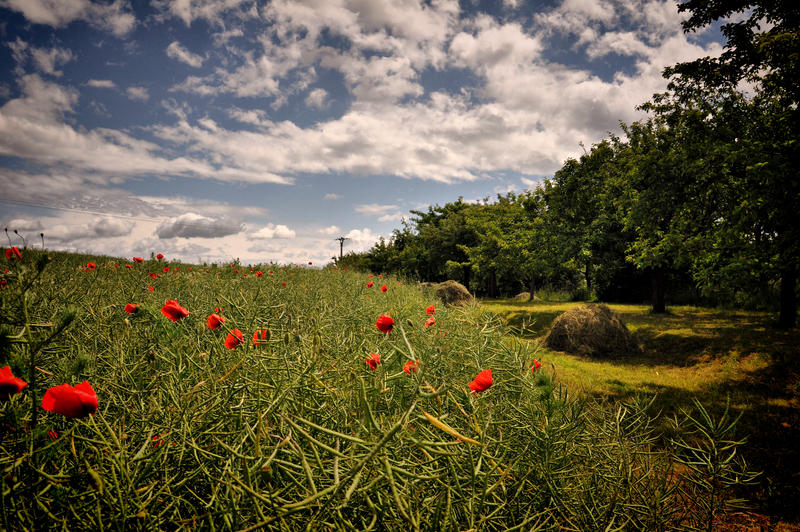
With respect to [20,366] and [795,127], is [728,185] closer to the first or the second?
[795,127]

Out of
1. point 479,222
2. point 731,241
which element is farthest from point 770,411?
point 479,222

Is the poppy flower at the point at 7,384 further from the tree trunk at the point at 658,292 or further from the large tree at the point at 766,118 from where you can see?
the tree trunk at the point at 658,292

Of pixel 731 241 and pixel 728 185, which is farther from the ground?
pixel 728 185

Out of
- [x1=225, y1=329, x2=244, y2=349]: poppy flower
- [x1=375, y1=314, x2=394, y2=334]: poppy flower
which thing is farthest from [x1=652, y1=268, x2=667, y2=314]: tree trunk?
[x1=225, y1=329, x2=244, y2=349]: poppy flower

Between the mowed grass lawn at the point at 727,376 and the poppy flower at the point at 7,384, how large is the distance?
3276 mm

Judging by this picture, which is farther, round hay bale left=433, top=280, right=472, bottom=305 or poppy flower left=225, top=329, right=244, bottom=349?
round hay bale left=433, top=280, right=472, bottom=305

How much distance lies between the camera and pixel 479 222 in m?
19.9

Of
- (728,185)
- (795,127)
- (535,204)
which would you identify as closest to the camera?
(795,127)

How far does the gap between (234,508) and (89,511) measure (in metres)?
0.47

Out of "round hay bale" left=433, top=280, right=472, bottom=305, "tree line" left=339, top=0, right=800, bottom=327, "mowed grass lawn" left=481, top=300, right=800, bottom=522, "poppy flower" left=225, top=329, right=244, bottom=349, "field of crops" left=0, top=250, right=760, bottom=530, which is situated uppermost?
"tree line" left=339, top=0, right=800, bottom=327

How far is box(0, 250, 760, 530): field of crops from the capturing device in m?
0.87

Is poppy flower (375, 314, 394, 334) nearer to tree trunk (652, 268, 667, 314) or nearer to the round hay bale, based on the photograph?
the round hay bale

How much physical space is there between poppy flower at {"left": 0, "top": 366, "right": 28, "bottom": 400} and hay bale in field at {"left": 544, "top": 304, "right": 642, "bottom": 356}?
32.4 feet

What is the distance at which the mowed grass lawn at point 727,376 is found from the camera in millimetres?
4070
